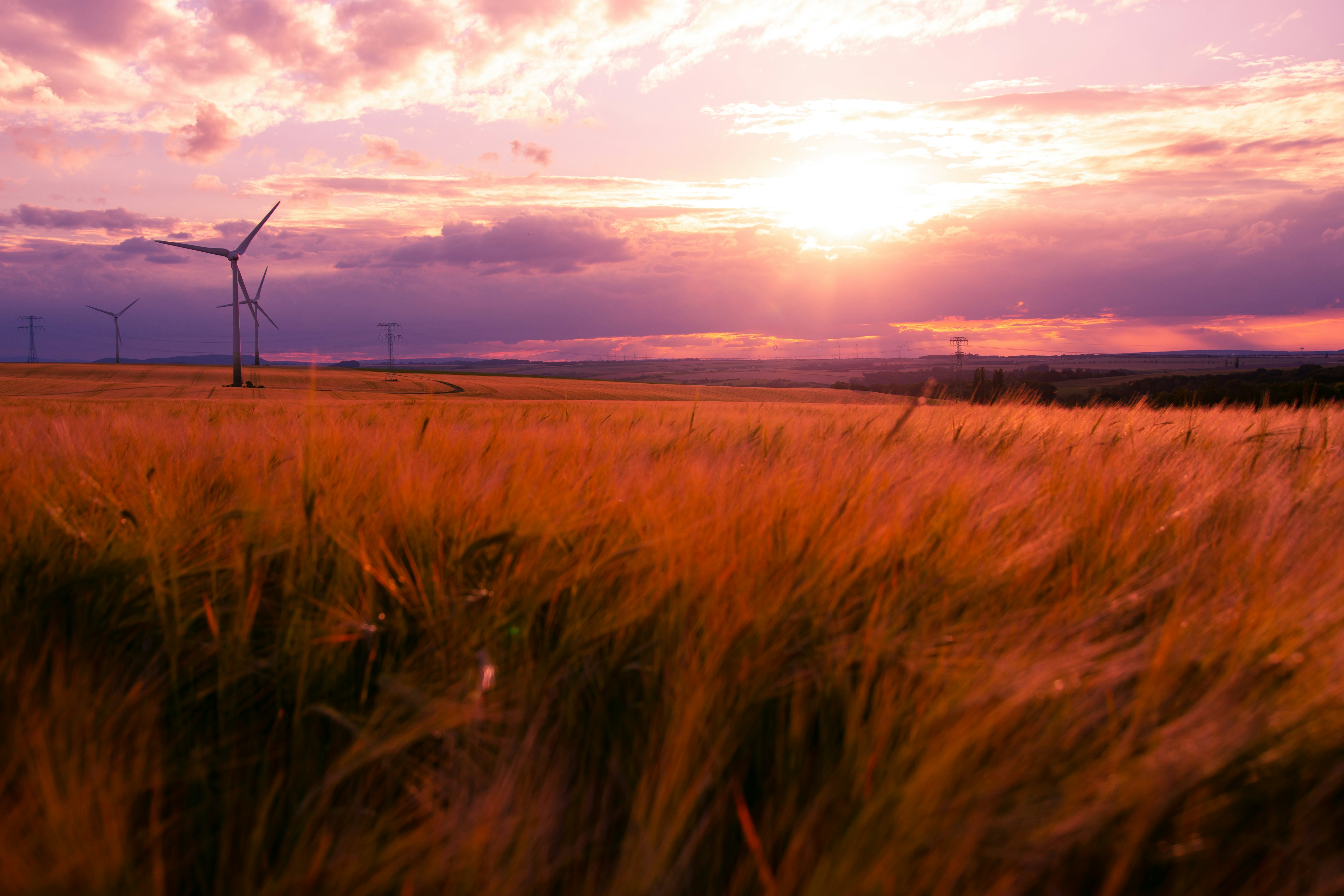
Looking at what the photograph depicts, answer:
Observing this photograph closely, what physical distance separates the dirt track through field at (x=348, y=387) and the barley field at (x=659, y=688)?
24018 mm

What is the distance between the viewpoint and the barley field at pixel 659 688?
965 mm

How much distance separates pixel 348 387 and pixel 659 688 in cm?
4111

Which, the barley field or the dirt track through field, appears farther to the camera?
the dirt track through field

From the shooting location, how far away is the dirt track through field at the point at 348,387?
3059 cm

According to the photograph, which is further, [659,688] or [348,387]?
[348,387]

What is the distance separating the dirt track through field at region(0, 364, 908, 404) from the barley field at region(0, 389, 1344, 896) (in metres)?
24.0

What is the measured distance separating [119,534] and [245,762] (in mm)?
1108

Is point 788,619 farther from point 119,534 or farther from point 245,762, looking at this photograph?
point 119,534

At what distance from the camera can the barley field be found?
965 mm

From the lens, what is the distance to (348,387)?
38281 millimetres

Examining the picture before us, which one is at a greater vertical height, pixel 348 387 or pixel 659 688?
pixel 348 387

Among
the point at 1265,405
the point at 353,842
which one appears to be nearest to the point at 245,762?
the point at 353,842

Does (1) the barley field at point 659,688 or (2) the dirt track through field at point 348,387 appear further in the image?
(2) the dirt track through field at point 348,387

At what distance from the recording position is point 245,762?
4.13 ft
